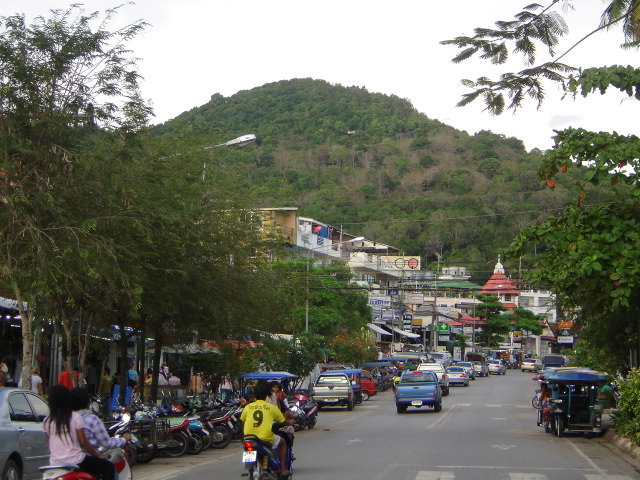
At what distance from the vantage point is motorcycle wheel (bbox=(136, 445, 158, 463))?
16422 millimetres

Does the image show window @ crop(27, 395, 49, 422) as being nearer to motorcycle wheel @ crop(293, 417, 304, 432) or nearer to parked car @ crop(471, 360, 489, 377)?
motorcycle wheel @ crop(293, 417, 304, 432)

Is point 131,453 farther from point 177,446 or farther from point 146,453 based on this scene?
point 177,446

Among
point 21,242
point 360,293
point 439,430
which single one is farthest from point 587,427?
point 360,293

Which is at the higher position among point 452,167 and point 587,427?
point 452,167

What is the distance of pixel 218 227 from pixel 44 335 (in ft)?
18.4

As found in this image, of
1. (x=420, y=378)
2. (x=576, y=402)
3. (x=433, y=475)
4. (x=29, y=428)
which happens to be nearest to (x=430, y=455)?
(x=433, y=475)

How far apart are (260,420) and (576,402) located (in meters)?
13.7

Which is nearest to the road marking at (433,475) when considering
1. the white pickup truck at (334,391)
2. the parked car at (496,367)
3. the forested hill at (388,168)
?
the white pickup truck at (334,391)

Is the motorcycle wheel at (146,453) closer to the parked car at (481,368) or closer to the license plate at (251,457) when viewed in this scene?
the license plate at (251,457)

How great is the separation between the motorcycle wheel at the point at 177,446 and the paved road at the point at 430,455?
0.65ft

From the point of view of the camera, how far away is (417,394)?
106 ft

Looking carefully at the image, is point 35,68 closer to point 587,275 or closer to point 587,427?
point 587,275

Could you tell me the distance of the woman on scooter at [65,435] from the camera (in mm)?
8047

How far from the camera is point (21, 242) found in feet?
48.7
